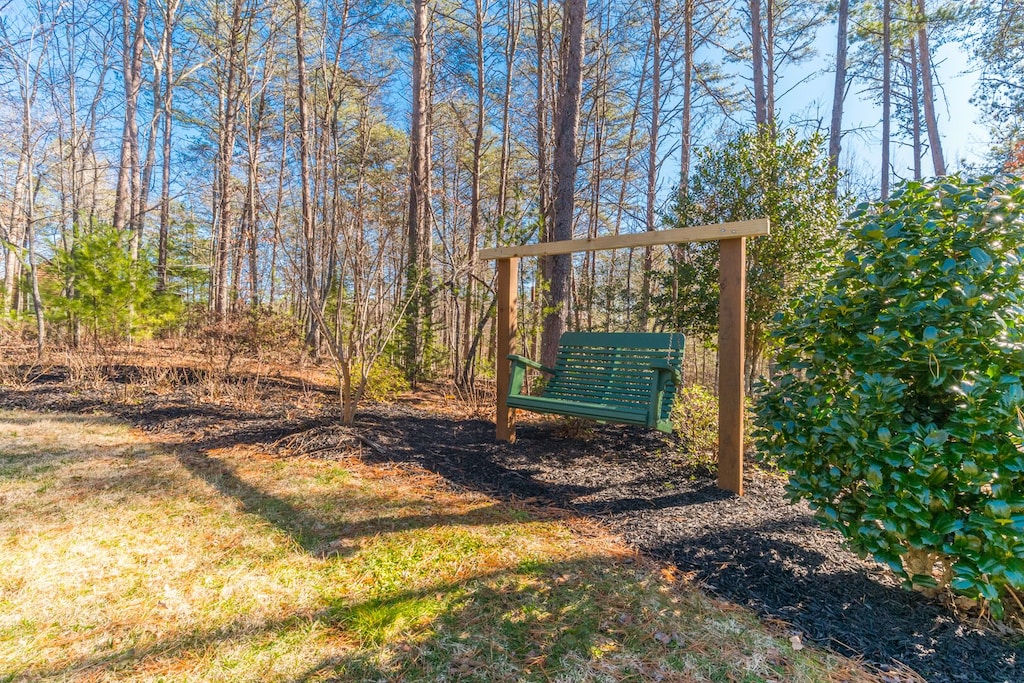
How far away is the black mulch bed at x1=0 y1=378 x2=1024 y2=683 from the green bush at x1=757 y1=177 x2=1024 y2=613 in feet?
0.65

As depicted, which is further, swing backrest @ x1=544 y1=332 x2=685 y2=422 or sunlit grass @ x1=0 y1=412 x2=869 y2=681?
swing backrest @ x1=544 y1=332 x2=685 y2=422

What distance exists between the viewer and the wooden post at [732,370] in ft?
9.55

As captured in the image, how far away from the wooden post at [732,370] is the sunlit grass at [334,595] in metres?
1.05

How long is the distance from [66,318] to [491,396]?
6.37m

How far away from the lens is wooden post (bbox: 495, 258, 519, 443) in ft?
13.2

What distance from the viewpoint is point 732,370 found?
2936mm

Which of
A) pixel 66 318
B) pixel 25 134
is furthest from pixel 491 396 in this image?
pixel 25 134

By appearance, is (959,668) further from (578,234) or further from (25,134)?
(578,234)

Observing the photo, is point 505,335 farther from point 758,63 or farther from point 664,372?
point 758,63

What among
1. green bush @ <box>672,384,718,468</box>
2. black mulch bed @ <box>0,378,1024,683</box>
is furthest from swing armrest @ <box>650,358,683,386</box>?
black mulch bed @ <box>0,378,1024,683</box>

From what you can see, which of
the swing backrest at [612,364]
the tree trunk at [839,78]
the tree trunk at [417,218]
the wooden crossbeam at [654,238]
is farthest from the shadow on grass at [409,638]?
the tree trunk at [839,78]

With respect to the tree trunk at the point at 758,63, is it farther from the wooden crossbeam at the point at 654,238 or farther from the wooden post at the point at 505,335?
the wooden post at the point at 505,335

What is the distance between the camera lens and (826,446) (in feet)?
6.12

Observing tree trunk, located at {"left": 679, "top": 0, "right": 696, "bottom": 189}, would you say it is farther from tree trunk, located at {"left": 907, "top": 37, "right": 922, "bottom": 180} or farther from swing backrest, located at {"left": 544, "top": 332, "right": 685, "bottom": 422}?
tree trunk, located at {"left": 907, "top": 37, "right": 922, "bottom": 180}
